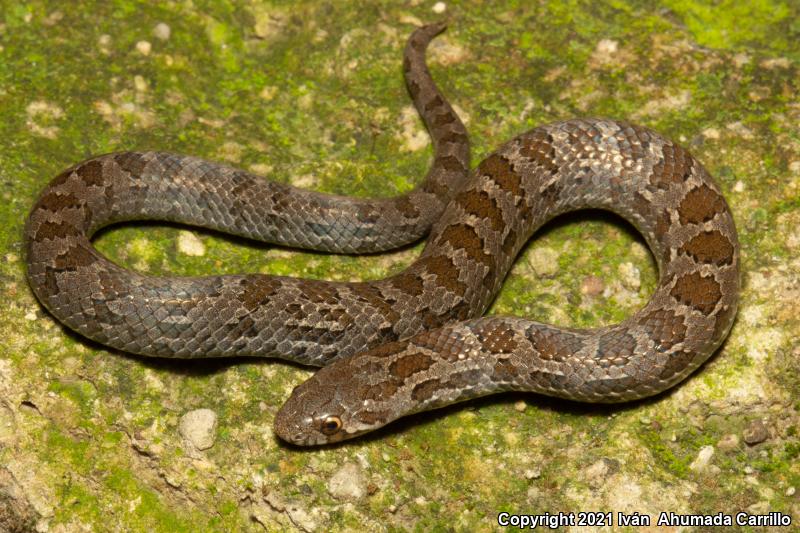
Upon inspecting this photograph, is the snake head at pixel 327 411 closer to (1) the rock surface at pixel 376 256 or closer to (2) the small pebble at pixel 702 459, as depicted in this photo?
(1) the rock surface at pixel 376 256

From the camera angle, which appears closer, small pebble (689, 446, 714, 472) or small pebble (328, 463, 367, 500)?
small pebble (328, 463, 367, 500)

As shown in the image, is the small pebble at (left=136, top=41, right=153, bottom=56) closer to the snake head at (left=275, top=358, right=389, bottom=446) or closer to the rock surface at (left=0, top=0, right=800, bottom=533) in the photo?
the rock surface at (left=0, top=0, right=800, bottom=533)

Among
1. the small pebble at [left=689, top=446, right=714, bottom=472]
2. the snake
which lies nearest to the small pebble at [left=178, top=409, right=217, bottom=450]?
the snake

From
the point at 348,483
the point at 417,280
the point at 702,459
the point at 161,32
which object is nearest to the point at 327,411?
the point at 348,483

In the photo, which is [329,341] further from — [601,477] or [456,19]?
[456,19]

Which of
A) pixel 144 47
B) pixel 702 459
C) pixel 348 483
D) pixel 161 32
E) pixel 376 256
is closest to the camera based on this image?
pixel 348 483

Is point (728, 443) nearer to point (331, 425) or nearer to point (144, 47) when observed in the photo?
point (331, 425)

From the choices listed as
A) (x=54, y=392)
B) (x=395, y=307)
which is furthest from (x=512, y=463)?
(x=54, y=392)
